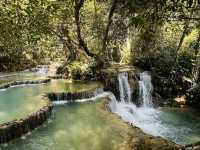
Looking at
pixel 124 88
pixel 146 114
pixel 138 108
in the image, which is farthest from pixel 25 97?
pixel 138 108

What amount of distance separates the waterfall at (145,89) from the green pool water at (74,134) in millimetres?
5136

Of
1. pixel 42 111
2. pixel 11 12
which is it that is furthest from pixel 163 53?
pixel 11 12

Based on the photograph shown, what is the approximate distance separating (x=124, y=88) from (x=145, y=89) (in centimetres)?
131

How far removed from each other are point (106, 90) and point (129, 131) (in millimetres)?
6906

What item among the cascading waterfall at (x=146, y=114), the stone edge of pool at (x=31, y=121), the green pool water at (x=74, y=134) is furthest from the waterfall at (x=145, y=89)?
the green pool water at (x=74, y=134)

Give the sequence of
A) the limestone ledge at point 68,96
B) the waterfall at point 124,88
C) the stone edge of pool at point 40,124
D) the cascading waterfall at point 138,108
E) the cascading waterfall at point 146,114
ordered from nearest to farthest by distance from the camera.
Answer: the stone edge of pool at point 40,124 → the cascading waterfall at point 146,114 → the cascading waterfall at point 138,108 → the limestone ledge at point 68,96 → the waterfall at point 124,88

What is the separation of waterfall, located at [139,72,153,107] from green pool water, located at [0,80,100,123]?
2538 mm

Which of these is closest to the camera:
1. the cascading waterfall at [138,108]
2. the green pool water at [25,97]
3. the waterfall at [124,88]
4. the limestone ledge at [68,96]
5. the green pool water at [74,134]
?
the green pool water at [74,134]

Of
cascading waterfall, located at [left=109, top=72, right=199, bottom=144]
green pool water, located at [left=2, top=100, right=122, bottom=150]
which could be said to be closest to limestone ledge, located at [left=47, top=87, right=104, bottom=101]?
cascading waterfall, located at [left=109, top=72, right=199, bottom=144]

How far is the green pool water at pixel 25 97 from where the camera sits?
12.4 meters

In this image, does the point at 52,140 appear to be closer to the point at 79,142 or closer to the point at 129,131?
the point at 79,142

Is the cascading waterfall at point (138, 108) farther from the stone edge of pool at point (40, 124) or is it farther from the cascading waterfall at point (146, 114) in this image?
the stone edge of pool at point (40, 124)

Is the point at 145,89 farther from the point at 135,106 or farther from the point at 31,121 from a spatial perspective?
the point at 31,121

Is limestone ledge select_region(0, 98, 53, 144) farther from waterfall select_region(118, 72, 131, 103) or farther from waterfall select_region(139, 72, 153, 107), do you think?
waterfall select_region(139, 72, 153, 107)
